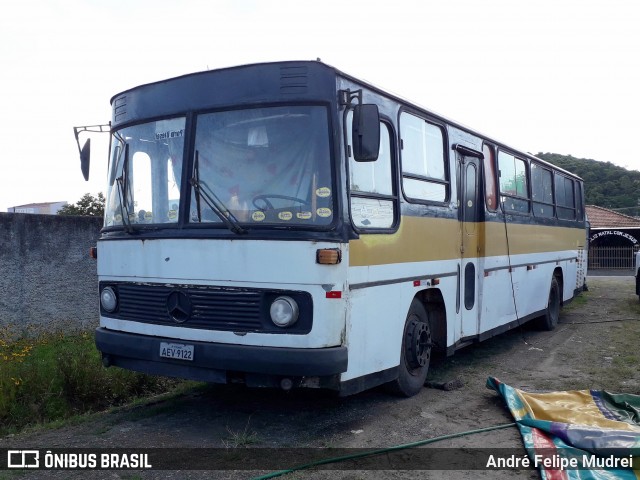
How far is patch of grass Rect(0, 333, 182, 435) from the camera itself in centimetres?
698

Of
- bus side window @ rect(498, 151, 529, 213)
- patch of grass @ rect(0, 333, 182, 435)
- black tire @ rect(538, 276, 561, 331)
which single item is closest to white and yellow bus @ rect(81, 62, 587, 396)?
patch of grass @ rect(0, 333, 182, 435)

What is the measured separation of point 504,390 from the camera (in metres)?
6.60

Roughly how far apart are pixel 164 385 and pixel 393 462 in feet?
12.1

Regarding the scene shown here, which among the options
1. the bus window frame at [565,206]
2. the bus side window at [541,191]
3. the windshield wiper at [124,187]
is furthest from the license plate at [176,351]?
the bus window frame at [565,206]

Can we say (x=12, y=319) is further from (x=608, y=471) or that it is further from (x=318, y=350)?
(x=608, y=471)

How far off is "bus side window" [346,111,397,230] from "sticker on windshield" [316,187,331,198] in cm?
27

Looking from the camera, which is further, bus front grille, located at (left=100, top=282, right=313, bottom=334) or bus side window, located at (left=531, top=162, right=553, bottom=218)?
bus side window, located at (left=531, top=162, right=553, bottom=218)

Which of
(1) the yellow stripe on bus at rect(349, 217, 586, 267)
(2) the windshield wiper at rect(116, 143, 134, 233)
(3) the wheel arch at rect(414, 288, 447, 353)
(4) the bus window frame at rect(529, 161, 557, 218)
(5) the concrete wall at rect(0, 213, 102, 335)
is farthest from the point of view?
(4) the bus window frame at rect(529, 161, 557, 218)

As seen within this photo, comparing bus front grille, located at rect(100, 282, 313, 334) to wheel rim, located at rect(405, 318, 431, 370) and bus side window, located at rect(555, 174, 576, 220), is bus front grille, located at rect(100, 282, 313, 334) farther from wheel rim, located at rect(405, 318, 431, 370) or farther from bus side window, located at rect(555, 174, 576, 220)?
bus side window, located at rect(555, 174, 576, 220)

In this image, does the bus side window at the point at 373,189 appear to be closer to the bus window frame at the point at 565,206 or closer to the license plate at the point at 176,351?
the license plate at the point at 176,351

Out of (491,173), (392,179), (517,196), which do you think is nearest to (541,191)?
(517,196)

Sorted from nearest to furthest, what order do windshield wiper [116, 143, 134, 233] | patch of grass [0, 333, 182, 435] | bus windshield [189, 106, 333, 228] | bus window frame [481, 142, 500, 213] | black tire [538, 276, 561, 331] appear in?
bus windshield [189, 106, 333, 228], windshield wiper [116, 143, 134, 233], patch of grass [0, 333, 182, 435], bus window frame [481, 142, 500, 213], black tire [538, 276, 561, 331]

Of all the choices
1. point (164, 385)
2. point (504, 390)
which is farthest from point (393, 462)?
point (164, 385)

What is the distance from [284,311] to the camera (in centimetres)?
519
